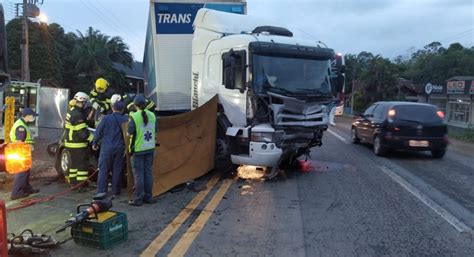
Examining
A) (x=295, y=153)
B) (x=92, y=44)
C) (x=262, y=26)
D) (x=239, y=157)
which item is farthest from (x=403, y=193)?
(x=92, y=44)

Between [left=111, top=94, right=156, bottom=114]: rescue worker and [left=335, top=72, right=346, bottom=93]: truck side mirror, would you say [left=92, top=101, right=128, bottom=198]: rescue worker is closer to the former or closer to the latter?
[left=111, top=94, right=156, bottom=114]: rescue worker

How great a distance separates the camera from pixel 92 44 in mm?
60531

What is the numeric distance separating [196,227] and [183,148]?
→ 3.22 meters

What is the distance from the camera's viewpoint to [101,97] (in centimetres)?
999

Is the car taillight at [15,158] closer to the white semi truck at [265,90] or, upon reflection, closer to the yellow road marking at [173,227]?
the yellow road marking at [173,227]

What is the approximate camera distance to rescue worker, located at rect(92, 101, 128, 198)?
8.05 m

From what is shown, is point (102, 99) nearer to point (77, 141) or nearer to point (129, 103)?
point (129, 103)

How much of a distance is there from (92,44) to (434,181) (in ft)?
184

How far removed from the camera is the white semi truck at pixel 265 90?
9.65 meters

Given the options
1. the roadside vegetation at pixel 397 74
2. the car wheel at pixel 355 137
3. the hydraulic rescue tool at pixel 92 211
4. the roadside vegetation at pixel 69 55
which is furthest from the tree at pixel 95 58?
the hydraulic rescue tool at pixel 92 211

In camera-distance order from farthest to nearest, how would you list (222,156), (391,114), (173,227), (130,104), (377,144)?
(377,144), (391,114), (222,156), (130,104), (173,227)

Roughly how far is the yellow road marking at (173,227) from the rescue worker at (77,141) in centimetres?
216

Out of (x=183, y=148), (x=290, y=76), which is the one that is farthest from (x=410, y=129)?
(x=183, y=148)

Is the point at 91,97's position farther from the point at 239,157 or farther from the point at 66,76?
the point at 66,76
